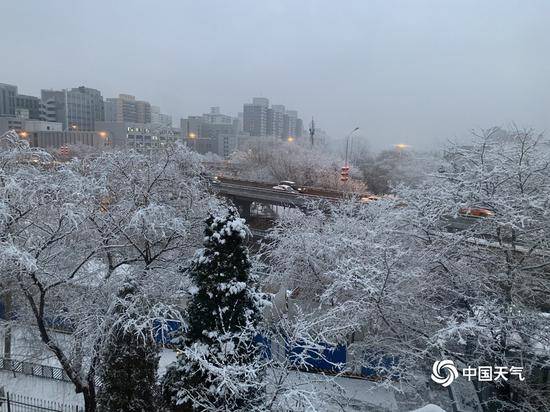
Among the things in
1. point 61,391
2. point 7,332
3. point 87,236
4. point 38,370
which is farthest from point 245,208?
point 7,332

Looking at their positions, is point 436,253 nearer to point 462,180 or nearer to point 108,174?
point 462,180

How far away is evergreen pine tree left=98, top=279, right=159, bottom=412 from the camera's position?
984cm

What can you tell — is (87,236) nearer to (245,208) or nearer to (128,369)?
(128,369)

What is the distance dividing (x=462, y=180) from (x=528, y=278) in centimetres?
328

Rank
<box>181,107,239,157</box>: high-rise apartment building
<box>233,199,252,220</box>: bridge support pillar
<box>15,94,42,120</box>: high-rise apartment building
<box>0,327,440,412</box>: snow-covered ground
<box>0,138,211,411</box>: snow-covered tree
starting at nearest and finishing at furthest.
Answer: <box>0,138,211,411</box>: snow-covered tree < <box>0,327,440,412</box>: snow-covered ground < <box>233,199,252,220</box>: bridge support pillar < <box>181,107,239,157</box>: high-rise apartment building < <box>15,94,42,120</box>: high-rise apartment building

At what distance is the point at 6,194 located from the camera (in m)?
11.4

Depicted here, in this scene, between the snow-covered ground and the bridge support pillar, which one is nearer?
the snow-covered ground

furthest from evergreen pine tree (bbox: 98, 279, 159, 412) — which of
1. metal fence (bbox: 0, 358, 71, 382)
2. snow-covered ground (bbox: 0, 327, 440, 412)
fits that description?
metal fence (bbox: 0, 358, 71, 382)

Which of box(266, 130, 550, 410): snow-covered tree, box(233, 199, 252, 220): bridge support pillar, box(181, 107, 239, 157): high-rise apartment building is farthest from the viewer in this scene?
box(181, 107, 239, 157): high-rise apartment building

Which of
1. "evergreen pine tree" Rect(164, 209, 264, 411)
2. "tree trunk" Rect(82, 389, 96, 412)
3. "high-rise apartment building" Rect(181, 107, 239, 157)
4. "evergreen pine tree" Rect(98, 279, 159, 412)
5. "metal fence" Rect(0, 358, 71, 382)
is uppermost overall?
"high-rise apartment building" Rect(181, 107, 239, 157)

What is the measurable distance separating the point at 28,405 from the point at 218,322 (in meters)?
7.38

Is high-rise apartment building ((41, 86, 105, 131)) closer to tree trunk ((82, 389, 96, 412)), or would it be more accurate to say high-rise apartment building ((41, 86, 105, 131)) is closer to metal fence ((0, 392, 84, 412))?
metal fence ((0, 392, 84, 412))

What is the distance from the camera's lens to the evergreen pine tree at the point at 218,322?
8.34 m

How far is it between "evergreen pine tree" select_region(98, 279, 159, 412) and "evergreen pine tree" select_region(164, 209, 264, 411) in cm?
94
